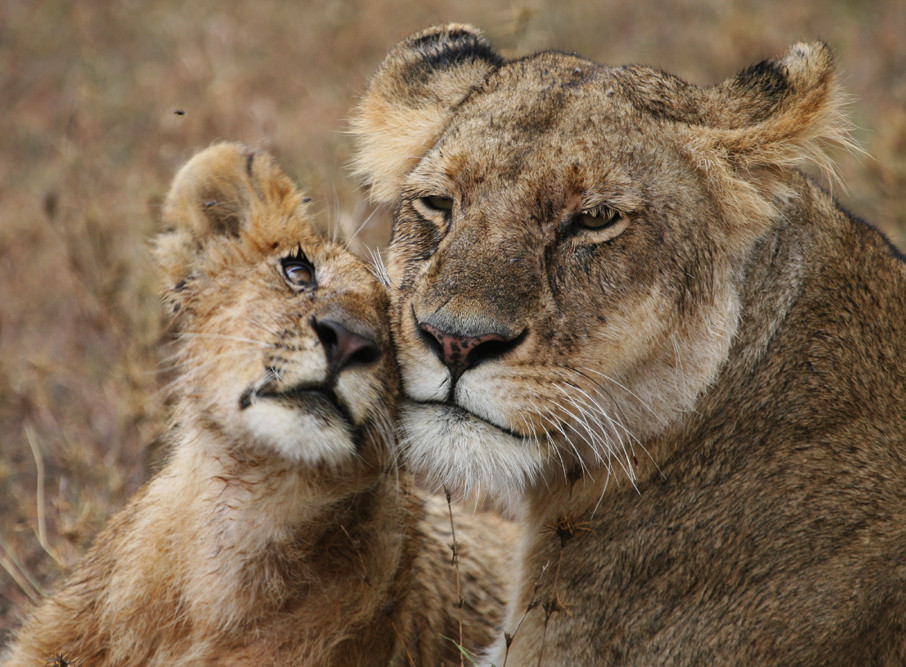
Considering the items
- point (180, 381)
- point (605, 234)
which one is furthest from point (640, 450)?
point (180, 381)

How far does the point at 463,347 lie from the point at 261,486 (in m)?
0.92

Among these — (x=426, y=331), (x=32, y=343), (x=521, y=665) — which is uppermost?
(x=426, y=331)

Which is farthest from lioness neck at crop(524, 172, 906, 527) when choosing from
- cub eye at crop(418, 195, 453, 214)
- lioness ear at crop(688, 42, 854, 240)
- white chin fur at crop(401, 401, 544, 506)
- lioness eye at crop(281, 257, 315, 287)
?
lioness eye at crop(281, 257, 315, 287)

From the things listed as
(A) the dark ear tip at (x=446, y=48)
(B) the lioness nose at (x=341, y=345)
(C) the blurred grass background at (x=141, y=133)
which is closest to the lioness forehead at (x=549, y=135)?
(A) the dark ear tip at (x=446, y=48)

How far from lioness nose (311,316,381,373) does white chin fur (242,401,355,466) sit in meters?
0.17

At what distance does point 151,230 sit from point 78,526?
7.95ft

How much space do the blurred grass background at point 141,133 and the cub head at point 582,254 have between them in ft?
4.80

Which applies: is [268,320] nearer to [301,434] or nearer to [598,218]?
[301,434]

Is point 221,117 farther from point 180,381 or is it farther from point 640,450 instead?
point 640,450

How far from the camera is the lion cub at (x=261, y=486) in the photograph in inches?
126

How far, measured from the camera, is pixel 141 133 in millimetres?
9672

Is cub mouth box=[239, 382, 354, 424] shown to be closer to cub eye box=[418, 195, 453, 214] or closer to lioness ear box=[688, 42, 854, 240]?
cub eye box=[418, 195, 453, 214]

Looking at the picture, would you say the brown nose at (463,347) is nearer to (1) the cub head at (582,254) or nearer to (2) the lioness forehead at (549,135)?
(1) the cub head at (582,254)

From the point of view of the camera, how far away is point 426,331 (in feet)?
10.4
